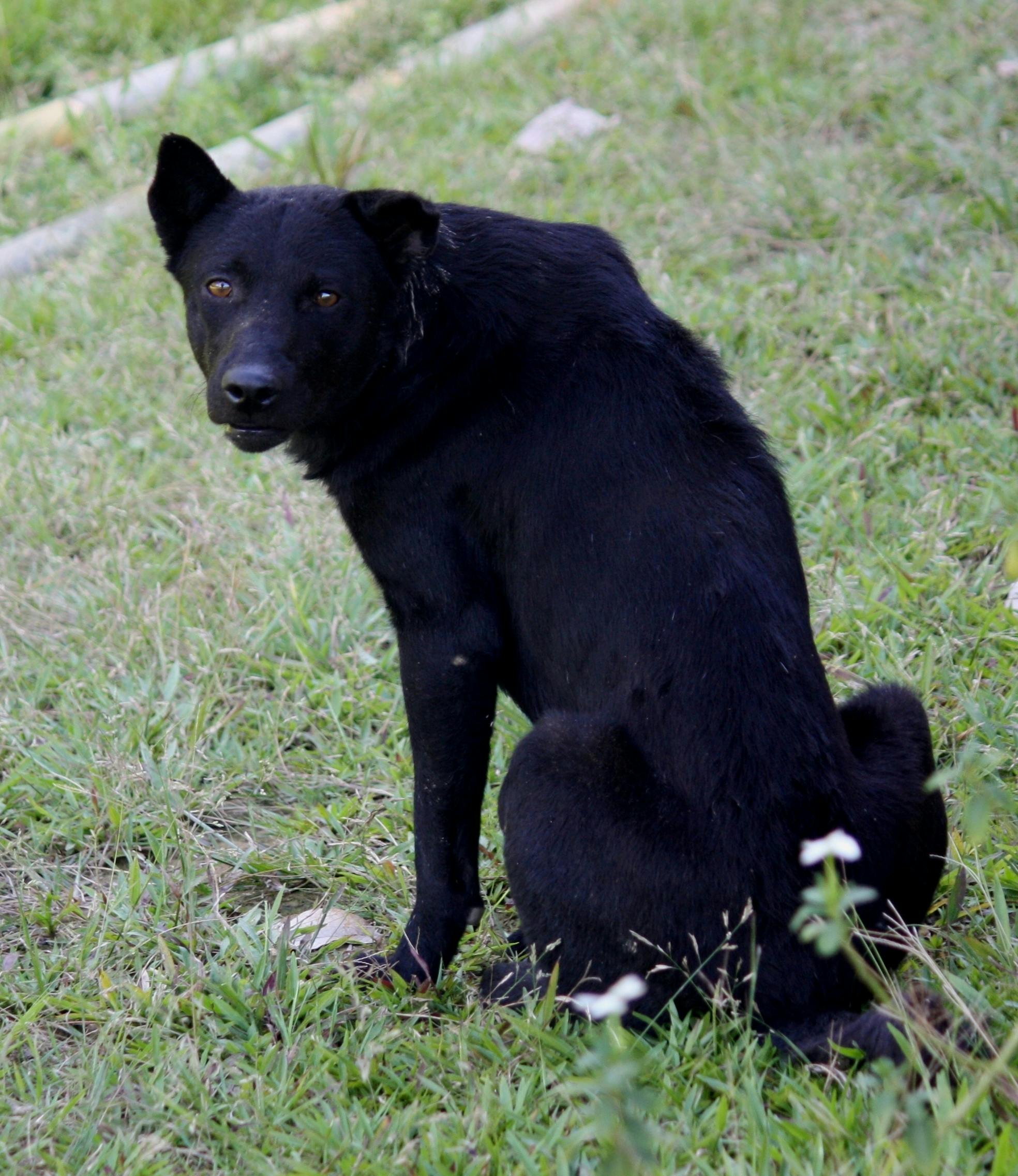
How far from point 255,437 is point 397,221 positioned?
0.55 meters

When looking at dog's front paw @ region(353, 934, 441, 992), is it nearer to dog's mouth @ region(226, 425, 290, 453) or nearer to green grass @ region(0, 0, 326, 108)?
dog's mouth @ region(226, 425, 290, 453)

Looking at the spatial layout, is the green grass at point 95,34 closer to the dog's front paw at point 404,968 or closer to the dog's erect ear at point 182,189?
the dog's erect ear at point 182,189

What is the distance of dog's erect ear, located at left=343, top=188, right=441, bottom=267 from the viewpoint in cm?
281

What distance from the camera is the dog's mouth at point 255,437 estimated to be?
2.90 metres

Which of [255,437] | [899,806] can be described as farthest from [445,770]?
[899,806]

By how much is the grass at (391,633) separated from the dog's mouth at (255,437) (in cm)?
99

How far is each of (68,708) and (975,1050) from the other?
103 inches

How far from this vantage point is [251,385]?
9.04ft

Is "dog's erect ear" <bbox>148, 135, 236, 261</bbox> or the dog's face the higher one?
"dog's erect ear" <bbox>148, 135, 236, 261</bbox>

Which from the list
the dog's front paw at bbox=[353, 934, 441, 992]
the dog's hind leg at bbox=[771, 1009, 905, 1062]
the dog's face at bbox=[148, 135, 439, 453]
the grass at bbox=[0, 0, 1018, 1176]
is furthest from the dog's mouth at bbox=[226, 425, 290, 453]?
the dog's hind leg at bbox=[771, 1009, 905, 1062]

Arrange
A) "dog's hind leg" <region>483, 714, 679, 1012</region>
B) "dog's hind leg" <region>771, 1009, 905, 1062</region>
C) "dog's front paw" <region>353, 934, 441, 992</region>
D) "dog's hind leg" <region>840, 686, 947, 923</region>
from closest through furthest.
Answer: "dog's hind leg" <region>771, 1009, 905, 1062</region> < "dog's hind leg" <region>483, 714, 679, 1012</region> < "dog's hind leg" <region>840, 686, 947, 923</region> < "dog's front paw" <region>353, 934, 441, 992</region>

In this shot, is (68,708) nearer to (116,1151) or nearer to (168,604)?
(168,604)

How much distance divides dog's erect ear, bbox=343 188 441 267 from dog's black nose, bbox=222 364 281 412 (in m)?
0.40

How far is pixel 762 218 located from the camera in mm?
5727
